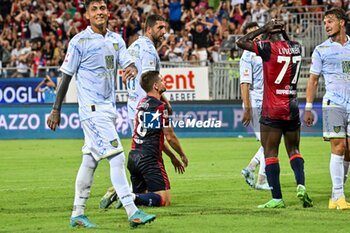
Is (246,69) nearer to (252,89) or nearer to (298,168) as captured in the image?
(252,89)

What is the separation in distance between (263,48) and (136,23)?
21790 millimetres

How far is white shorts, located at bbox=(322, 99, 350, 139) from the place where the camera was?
38.6 feet

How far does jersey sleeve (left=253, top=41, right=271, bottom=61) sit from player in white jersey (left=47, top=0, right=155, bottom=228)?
2.13m

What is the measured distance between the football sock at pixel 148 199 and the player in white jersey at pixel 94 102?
156 cm

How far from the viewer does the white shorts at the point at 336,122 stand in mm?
11766

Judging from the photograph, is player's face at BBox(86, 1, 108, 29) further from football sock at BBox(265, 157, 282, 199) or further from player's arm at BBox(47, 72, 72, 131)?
football sock at BBox(265, 157, 282, 199)

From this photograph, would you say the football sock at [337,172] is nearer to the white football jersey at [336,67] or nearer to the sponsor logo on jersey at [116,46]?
the white football jersey at [336,67]

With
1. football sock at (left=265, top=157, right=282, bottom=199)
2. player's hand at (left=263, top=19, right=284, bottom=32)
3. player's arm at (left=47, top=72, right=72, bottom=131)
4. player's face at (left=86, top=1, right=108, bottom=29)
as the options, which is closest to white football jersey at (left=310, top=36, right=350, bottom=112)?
player's hand at (left=263, top=19, right=284, bottom=32)

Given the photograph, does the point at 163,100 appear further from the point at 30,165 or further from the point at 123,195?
the point at 30,165

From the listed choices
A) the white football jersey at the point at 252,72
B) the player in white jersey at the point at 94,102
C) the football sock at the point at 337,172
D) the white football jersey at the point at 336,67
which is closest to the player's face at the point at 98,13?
the player in white jersey at the point at 94,102

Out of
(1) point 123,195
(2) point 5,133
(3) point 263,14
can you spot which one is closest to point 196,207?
(1) point 123,195

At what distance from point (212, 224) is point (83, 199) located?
1476 mm

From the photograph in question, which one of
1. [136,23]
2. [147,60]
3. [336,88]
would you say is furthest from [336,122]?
[136,23]

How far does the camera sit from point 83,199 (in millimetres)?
10148
